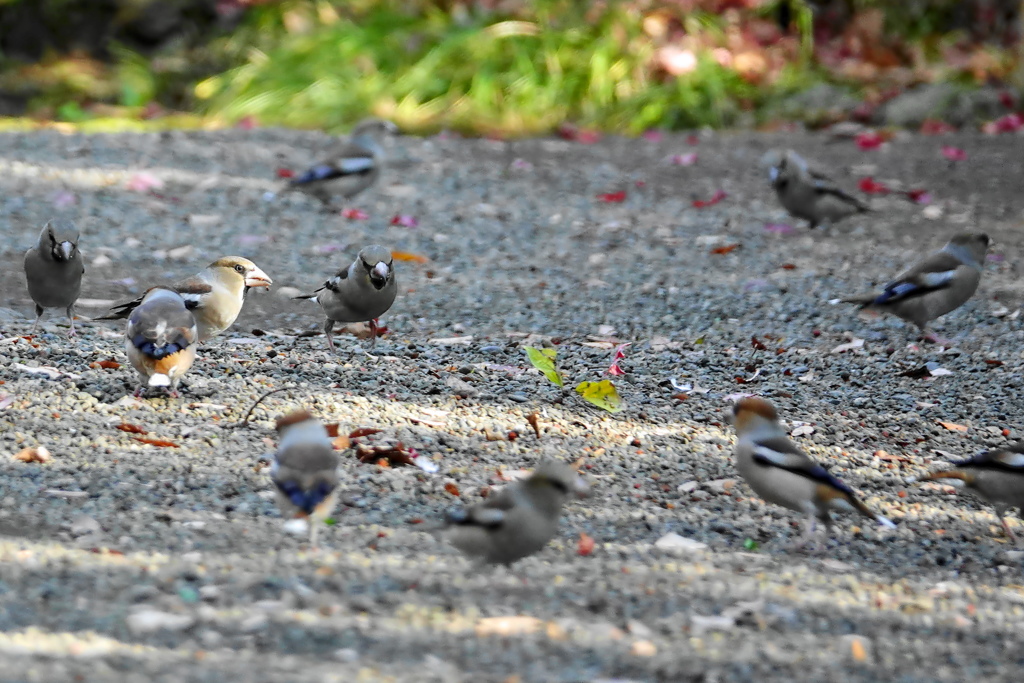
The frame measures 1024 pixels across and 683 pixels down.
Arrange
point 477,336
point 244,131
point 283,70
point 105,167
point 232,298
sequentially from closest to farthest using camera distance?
1. point 232,298
2. point 477,336
3. point 105,167
4. point 244,131
5. point 283,70

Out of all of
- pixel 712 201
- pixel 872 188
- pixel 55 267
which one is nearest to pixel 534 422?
pixel 55 267

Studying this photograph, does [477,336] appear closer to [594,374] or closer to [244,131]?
[594,374]

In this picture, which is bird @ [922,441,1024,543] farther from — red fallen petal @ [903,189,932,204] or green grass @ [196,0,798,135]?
green grass @ [196,0,798,135]

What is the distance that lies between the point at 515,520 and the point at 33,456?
1.77 metres

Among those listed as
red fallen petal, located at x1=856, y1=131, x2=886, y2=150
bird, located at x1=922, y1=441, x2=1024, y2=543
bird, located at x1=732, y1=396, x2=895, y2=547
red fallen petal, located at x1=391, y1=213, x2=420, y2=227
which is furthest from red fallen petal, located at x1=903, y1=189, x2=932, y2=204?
bird, located at x1=732, y1=396, x2=895, y2=547

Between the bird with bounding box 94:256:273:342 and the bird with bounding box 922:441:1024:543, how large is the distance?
117 inches

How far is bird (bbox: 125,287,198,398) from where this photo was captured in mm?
4504

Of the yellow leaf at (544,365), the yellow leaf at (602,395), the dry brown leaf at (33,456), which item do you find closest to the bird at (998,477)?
the yellow leaf at (602,395)

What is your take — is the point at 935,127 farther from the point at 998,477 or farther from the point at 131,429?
the point at 131,429

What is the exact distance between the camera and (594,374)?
5559 millimetres

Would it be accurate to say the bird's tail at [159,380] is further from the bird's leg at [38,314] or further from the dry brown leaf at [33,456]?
the bird's leg at [38,314]

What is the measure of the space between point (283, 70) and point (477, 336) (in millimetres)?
7742

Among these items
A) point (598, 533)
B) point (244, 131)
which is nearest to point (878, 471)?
point (598, 533)

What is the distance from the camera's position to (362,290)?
5.72 m
